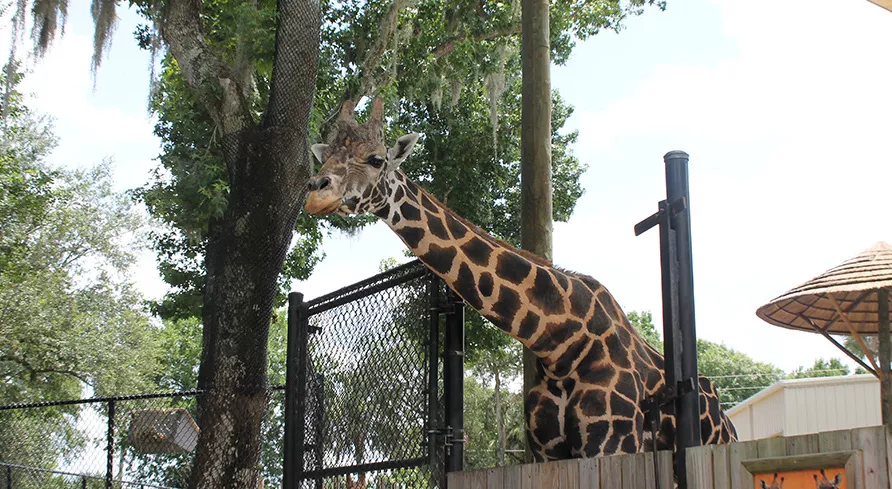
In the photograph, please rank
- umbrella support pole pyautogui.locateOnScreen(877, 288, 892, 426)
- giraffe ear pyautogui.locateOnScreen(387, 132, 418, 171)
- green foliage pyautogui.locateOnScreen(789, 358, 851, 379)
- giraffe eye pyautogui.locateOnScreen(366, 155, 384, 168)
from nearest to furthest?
giraffe eye pyautogui.locateOnScreen(366, 155, 384, 168) < giraffe ear pyautogui.locateOnScreen(387, 132, 418, 171) < umbrella support pole pyautogui.locateOnScreen(877, 288, 892, 426) < green foliage pyautogui.locateOnScreen(789, 358, 851, 379)

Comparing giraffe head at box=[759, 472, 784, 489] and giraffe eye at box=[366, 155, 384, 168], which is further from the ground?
giraffe eye at box=[366, 155, 384, 168]

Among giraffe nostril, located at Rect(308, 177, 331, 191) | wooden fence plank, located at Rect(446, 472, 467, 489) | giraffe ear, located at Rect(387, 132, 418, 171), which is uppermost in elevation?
giraffe ear, located at Rect(387, 132, 418, 171)

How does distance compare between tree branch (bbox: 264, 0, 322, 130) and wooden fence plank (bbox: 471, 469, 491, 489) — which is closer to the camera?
wooden fence plank (bbox: 471, 469, 491, 489)

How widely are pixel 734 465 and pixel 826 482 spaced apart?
33cm

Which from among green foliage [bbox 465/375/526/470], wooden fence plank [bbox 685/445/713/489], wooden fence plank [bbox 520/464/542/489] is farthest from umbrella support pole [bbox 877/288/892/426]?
green foliage [bbox 465/375/526/470]

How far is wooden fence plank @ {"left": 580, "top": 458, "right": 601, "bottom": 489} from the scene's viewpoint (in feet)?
11.7

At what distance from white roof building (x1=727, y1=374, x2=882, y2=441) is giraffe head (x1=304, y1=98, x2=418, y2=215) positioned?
43.8 ft

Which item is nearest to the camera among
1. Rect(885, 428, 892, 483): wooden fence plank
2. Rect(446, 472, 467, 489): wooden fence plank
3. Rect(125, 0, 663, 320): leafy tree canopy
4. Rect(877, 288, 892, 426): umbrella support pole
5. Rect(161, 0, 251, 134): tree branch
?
Rect(885, 428, 892, 483): wooden fence plank

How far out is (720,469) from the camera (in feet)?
10.1

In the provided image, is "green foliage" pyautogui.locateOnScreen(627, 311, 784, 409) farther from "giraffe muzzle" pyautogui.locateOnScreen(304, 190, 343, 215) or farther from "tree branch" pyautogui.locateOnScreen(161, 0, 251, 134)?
"giraffe muzzle" pyautogui.locateOnScreen(304, 190, 343, 215)

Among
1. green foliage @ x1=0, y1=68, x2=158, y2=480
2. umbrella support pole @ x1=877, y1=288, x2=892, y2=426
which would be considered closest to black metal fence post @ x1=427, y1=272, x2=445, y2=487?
umbrella support pole @ x1=877, y1=288, x2=892, y2=426

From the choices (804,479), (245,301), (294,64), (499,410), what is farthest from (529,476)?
(499,410)

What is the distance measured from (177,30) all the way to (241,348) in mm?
4394

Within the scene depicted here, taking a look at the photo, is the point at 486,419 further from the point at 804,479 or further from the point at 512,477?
the point at 804,479
